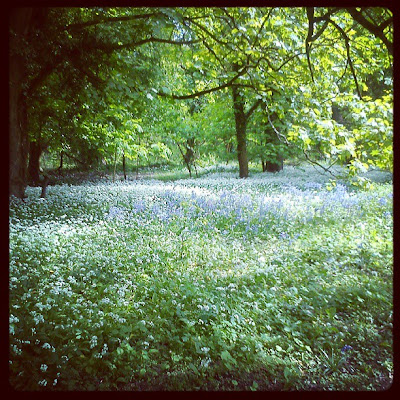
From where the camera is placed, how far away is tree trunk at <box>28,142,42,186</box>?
26.7 ft

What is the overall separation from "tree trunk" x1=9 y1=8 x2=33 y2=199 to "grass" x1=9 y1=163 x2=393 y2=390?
598 mm

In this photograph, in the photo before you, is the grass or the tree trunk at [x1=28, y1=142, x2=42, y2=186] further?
the tree trunk at [x1=28, y1=142, x2=42, y2=186]

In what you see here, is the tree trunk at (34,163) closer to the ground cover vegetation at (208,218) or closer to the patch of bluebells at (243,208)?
the ground cover vegetation at (208,218)

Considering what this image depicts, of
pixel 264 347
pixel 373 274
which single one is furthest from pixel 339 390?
pixel 373 274

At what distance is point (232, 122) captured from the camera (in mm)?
5844

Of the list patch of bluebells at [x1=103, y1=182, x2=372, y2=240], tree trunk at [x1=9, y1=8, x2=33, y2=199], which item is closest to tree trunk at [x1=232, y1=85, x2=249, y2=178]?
patch of bluebells at [x1=103, y1=182, x2=372, y2=240]

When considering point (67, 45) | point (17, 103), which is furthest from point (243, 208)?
point (17, 103)

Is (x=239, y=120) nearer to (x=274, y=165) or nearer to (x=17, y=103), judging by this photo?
(x=17, y=103)

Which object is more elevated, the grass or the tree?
the tree

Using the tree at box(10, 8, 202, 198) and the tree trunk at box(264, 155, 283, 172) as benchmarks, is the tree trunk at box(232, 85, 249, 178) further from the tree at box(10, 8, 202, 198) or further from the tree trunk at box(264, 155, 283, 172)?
the tree trunk at box(264, 155, 283, 172)

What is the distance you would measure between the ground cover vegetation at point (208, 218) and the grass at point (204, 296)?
22 mm

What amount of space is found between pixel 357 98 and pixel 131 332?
140 inches

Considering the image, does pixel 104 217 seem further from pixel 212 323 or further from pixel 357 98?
pixel 357 98

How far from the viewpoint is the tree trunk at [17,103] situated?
12.4 ft
